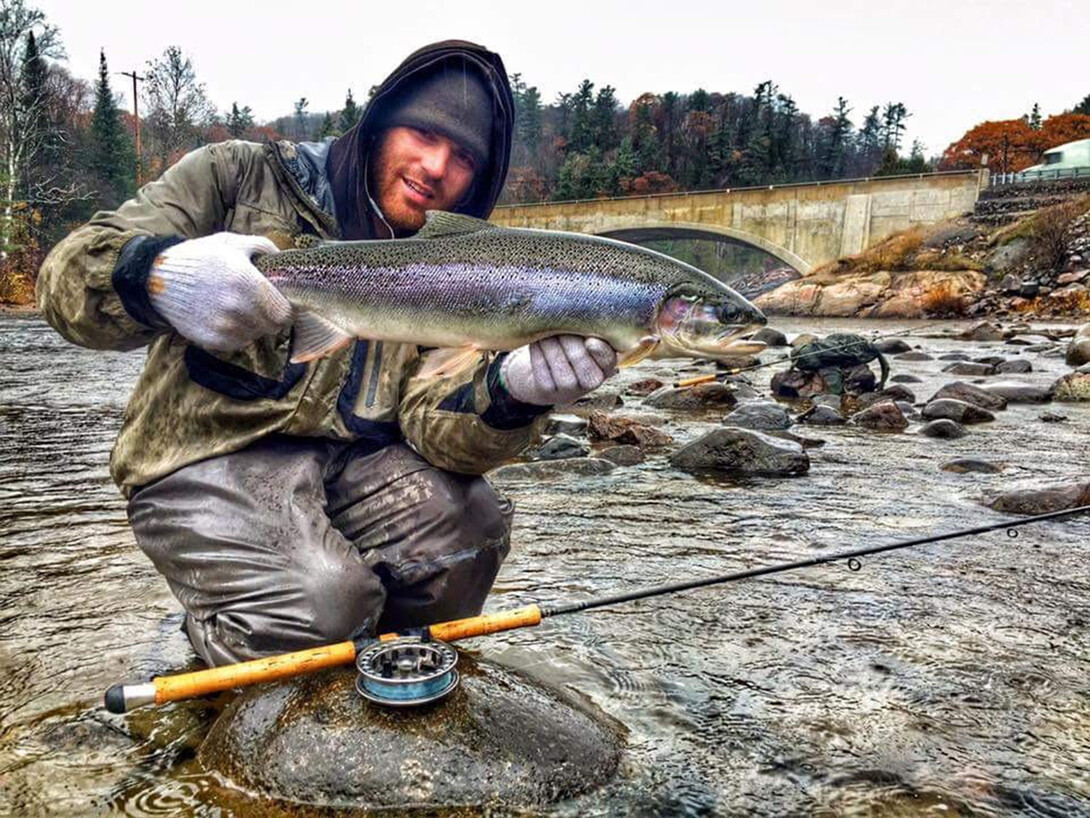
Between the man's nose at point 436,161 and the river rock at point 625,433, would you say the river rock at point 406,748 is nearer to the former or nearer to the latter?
the man's nose at point 436,161

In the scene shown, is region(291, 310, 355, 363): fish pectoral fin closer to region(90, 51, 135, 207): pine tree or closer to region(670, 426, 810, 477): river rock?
region(670, 426, 810, 477): river rock

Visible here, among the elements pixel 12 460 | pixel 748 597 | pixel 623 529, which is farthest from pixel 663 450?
pixel 12 460

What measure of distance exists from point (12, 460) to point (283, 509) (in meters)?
4.80

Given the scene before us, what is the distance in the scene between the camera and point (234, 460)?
117 inches

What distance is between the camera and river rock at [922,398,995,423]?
8812mm

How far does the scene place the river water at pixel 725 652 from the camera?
235 cm

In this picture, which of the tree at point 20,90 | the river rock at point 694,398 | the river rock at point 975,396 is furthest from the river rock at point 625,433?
the tree at point 20,90

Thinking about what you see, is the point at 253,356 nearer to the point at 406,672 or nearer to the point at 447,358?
the point at 447,358

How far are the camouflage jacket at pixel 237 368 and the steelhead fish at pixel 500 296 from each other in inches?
9.5

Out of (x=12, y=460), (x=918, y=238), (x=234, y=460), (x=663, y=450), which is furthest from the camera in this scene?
(x=918, y=238)

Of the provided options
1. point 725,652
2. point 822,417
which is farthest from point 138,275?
point 822,417

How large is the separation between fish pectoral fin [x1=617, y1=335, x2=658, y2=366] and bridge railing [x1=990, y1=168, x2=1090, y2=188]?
137 ft

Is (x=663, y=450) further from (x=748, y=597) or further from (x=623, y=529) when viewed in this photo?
(x=748, y=597)

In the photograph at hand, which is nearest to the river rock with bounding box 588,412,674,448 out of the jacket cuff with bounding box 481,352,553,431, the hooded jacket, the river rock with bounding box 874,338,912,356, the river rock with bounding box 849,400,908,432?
the river rock with bounding box 849,400,908,432
